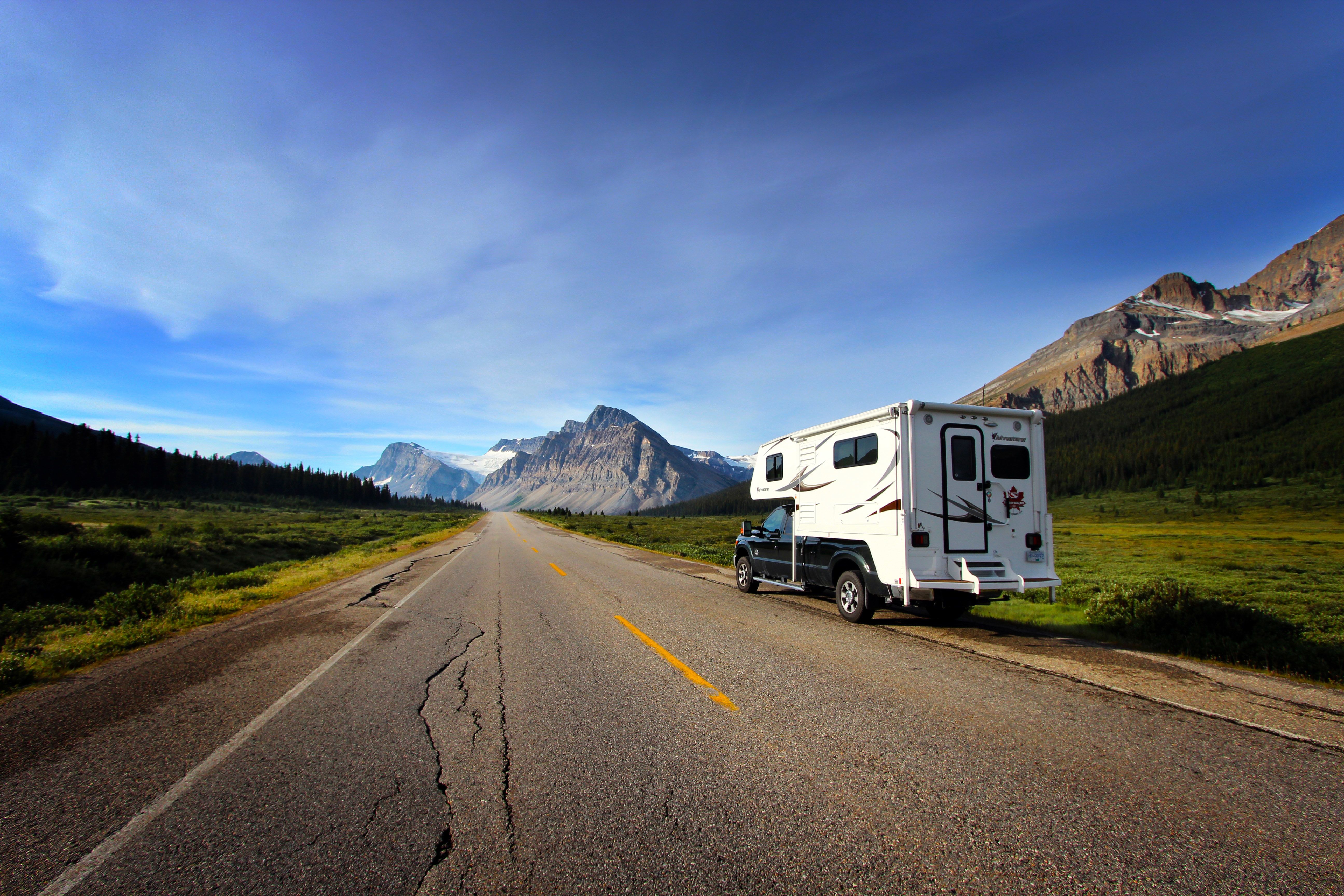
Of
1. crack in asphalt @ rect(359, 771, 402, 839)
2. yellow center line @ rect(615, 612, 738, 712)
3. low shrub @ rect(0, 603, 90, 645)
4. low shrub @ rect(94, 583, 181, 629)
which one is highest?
yellow center line @ rect(615, 612, 738, 712)

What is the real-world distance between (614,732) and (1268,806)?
14.2 feet

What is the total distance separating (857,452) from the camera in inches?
388

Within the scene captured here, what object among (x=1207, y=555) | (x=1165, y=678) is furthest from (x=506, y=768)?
(x=1207, y=555)

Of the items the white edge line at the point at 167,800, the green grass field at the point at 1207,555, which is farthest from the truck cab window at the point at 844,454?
the white edge line at the point at 167,800

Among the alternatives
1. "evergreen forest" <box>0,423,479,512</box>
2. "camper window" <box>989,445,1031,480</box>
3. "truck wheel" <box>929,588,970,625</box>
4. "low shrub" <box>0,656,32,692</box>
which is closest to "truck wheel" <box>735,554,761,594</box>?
"truck wheel" <box>929,588,970,625</box>

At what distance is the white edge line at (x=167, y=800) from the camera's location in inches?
110

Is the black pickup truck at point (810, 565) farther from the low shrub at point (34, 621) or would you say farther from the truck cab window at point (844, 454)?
the low shrub at point (34, 621)

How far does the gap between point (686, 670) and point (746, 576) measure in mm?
7146

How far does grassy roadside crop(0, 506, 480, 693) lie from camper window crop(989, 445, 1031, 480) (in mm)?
12796

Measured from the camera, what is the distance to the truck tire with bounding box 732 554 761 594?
13.1 m

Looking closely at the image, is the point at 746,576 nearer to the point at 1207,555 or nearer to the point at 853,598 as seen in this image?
the point at 853,598

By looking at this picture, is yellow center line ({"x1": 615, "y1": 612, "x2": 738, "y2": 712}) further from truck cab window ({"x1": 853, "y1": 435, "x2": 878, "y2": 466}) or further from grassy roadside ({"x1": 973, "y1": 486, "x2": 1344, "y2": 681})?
grassy roadside ({"x1": 973, "y1": 486, "x2": 1344, "y2": 681})

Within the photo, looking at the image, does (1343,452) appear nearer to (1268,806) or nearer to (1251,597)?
(1251,597)

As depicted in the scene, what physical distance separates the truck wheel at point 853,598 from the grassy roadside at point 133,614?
34.8ft
